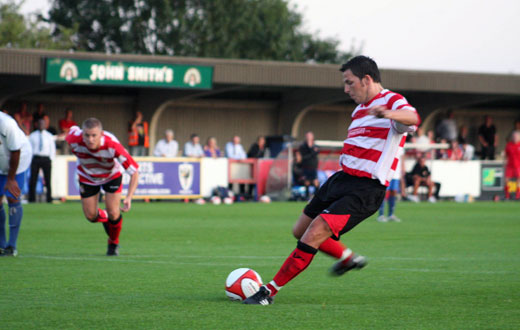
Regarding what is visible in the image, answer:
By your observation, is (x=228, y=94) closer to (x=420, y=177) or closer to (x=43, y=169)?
(x=420, y=177)

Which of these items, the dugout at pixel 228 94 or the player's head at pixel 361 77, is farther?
the dugout at pixel 228 94

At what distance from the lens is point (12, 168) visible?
962cm

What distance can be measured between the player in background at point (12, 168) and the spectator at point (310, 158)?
15.1 meters

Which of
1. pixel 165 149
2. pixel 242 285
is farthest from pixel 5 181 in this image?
pixel 165 149

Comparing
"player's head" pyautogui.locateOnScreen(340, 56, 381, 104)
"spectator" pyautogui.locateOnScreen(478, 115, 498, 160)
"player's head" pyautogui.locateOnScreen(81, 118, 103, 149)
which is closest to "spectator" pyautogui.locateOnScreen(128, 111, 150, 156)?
"spectator" pyautogui.locateOnScreen(478, 115, 498, 160)

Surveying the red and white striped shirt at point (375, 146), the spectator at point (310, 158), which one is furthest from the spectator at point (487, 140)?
the red and white striped shirt at point (375, 146)

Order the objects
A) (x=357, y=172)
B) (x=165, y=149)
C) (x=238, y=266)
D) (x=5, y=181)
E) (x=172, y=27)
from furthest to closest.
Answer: (x=172, y=27), (x=165, y=149), (x=5, y=181), (x=238, y=266), (x=357, y=172)

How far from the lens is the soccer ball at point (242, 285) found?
270 inches

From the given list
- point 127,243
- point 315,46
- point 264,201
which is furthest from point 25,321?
point 315,46

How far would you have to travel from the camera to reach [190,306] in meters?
6.60

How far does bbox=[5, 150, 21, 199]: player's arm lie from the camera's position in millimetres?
9617

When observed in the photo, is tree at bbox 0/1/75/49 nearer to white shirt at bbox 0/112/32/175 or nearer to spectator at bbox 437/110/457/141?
spectator at bbox 437/110/457/141

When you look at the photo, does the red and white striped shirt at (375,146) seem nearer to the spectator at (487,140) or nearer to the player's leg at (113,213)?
the player's leg at (113,213)

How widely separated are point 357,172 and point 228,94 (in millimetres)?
25620
